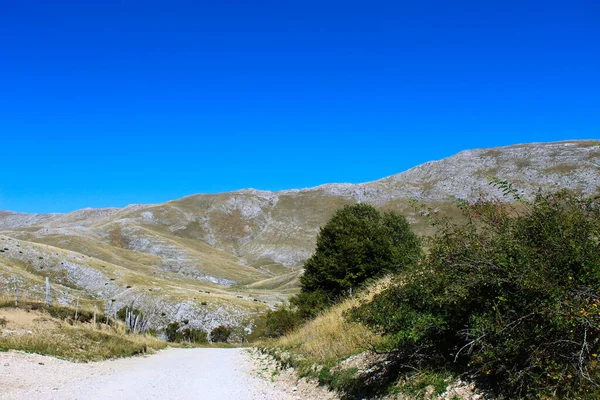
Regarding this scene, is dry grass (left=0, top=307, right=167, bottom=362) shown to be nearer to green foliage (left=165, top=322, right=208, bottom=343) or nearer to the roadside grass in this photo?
the roadside grass

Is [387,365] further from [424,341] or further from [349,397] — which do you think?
[424,341]

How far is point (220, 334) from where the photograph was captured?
160ft

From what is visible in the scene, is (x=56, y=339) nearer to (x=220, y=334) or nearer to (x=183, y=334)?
(x=183, y=334)

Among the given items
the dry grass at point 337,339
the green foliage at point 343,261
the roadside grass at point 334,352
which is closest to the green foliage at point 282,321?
the green foliage at point 343,261

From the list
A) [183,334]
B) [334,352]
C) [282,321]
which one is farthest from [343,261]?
[183,334]

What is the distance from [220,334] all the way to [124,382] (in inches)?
1471

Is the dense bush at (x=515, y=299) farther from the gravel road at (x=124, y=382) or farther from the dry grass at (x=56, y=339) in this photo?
the dry grass at (x=56, y=339)

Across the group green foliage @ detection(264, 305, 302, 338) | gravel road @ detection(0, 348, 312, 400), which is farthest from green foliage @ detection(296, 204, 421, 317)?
gravel road @ detection(0, 348, 312, 400)

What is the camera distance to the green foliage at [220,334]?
48406 millimetres

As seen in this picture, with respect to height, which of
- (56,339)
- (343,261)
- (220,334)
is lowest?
(220,334)

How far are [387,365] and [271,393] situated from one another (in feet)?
12.8

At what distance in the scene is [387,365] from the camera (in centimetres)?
879

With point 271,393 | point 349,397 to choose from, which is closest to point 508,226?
point 349,397

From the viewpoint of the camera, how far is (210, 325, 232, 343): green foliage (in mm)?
48406
